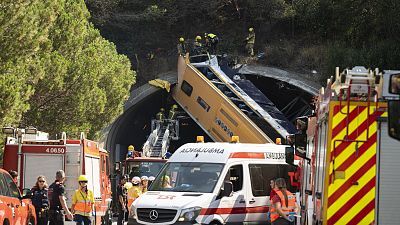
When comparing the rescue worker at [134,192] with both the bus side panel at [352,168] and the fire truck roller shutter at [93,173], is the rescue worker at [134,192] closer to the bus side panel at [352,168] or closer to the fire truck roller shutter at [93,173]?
the fire truck roller shutter at [93,173]

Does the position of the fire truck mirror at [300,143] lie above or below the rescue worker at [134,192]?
above

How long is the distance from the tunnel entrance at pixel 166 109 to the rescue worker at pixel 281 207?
2571 cm

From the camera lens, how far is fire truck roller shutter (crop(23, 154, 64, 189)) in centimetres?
2477

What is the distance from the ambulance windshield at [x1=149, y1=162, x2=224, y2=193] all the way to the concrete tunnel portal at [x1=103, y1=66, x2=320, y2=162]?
2310 cm

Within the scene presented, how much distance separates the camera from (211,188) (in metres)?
19.5

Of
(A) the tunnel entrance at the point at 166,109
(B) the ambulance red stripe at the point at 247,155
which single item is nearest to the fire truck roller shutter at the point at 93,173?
(B) the ambulance red stripe at the point at 247,155

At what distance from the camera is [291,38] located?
48.8 metres

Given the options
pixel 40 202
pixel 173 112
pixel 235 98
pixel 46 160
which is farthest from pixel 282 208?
pixel 173 112

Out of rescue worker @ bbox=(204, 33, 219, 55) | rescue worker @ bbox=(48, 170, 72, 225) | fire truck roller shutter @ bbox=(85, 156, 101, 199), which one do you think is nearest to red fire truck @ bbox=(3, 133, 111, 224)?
fire truck roller shutter @ bbox=(85, 156, 101, 199)

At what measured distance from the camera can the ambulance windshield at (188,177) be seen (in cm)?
1967

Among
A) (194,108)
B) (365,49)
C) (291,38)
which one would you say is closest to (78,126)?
(194,108)

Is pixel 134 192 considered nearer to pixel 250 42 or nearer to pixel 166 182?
pixel 166 182

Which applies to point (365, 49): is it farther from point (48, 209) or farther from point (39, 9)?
point (48, 209)

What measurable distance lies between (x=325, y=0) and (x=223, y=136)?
9.85 meters
